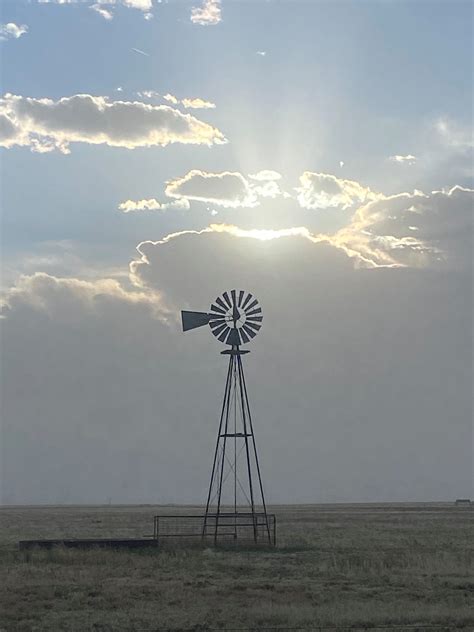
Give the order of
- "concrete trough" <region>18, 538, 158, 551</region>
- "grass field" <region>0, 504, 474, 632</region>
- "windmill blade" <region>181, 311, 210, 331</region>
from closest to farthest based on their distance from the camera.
→ 1. "grass field" <region>0, 504, 474, 632</region>
2. "concrete trough" <region>18, 538, 158, 551</region>
3. "windmill blade" <region>181, 311, 210, 331</region>

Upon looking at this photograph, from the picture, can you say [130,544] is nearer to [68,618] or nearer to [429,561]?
[429,561]

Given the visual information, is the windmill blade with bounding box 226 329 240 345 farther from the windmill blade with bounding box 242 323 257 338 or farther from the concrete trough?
the concrete trough

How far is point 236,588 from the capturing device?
27.3 meters

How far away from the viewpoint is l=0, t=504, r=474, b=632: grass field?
21.8 metres

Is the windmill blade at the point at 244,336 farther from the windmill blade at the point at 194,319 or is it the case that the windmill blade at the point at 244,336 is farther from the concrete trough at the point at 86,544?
the concrete trough at the point at 86,544

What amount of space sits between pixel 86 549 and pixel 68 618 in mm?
15746

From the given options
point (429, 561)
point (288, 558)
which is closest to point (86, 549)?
point (288, 558)

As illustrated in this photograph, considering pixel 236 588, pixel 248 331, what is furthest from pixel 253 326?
pixel 236 588

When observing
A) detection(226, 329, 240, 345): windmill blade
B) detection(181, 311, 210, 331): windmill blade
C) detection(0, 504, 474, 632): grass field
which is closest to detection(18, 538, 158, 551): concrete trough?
detection(0, 504, 474, 632): grass field

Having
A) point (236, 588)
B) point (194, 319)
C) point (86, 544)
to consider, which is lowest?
point (236, 588)

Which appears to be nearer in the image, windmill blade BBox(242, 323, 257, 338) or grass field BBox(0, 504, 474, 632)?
grass field BBox(0, 504, 474, 632)

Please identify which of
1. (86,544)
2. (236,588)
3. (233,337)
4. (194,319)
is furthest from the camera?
(194,319)

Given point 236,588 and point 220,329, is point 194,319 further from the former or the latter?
point 236,588

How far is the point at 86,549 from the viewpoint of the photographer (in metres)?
37.8
